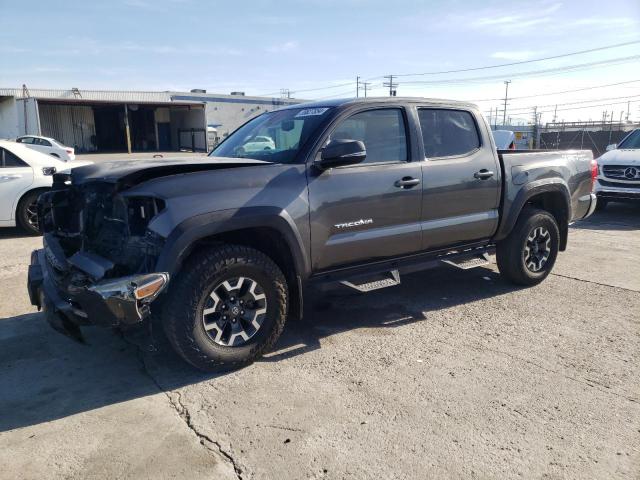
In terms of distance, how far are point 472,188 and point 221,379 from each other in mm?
2924

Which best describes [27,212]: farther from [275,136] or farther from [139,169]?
[139,169]

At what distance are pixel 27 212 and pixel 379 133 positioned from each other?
6.39m

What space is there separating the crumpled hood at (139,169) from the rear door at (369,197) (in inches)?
23.6

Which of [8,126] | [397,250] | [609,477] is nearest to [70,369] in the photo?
[397,250]

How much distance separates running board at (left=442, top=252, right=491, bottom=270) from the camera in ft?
16.5

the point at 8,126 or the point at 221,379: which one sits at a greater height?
the point at 8,126

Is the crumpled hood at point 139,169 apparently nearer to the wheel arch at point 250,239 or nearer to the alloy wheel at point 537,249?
the wheel arch at point 250,239

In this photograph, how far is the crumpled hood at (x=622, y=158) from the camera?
1036cm

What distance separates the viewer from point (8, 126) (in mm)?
32750

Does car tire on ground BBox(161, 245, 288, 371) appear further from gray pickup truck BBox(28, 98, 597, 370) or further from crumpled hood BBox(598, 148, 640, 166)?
crumpled hood BBox(598, 148, 640, 166)

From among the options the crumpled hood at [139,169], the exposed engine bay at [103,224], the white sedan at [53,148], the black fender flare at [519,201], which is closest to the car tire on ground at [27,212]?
the exposed engine bay at [103,224]

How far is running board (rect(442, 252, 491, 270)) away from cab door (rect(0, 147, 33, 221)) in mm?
6684

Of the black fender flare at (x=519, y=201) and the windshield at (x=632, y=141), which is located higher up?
the windshield at (x=632, y=141)

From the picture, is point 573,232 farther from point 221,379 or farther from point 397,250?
point 221,379
